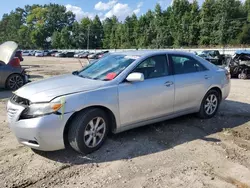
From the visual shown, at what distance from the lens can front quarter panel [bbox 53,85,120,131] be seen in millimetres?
3764

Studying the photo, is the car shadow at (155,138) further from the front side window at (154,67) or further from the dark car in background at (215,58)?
the dark car in background at (215,58)

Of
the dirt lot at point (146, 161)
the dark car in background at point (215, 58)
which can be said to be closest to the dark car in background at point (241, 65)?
the dark car in background at point (215, 58)

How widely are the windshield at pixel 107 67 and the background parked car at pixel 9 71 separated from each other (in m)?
5.27

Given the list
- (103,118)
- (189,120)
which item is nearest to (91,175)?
(103,118)

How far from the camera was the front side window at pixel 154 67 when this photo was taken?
473cm

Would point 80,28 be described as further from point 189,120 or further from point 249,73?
point 189,120

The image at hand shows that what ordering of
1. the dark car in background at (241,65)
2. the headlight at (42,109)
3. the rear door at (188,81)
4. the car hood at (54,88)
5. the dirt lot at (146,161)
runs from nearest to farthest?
the dirt lot at (146,161), the headlight at (42,109), the car hood at (54,88), the rear door at (188,81), the dark car in background at (241,65)

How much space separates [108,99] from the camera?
412 centimetres

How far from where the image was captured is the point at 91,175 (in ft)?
11.5

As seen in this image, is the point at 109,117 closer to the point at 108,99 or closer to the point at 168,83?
the point at 108,99

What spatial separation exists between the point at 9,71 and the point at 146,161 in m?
7.77

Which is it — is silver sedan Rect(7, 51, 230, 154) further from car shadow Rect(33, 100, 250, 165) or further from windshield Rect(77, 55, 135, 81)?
car shadow Rect(33, 100, 250, 165)

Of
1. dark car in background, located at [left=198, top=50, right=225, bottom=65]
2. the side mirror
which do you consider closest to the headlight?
the side mirror

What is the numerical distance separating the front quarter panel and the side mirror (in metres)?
0.28
